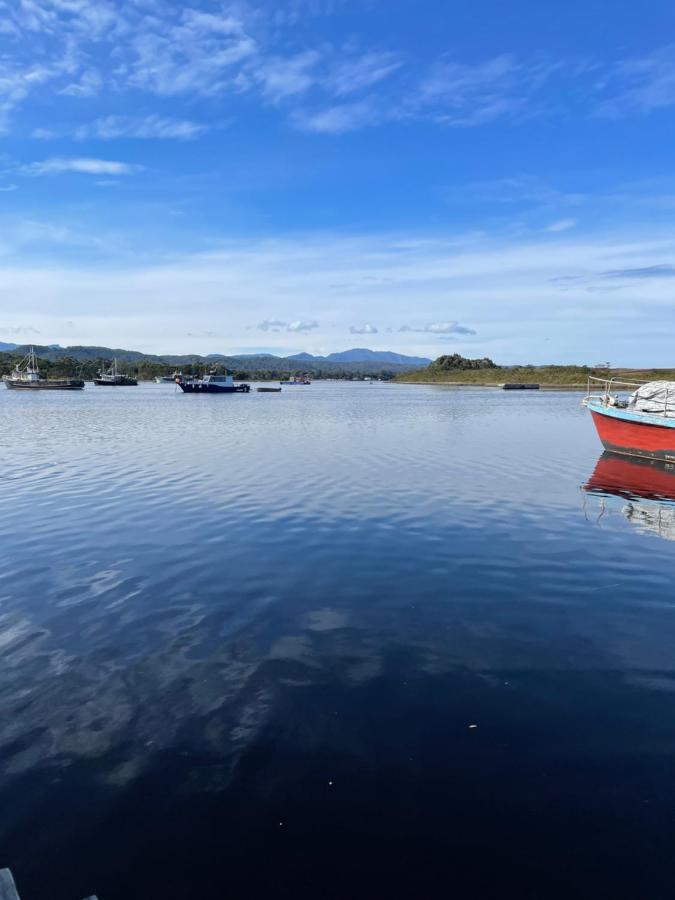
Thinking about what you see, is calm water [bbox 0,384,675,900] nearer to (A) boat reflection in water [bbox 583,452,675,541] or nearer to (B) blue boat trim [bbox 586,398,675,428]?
(A) boat reflection in water [bbox 583,452,675,541]

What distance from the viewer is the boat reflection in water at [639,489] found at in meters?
18.7

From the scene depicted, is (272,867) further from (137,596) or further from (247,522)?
(247,522)

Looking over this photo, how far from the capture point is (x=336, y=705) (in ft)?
26.4

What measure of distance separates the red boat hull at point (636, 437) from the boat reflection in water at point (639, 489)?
0.47 meters

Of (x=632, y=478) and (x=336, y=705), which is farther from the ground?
(x=632, y=478)

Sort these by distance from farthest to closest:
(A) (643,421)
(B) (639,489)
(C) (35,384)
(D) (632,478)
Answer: (C) (35,384)
(A) (643,421)
(D) (632,478)
(B) (639,489)

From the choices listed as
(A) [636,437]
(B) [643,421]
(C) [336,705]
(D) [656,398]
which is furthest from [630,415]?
(C) [336,705]

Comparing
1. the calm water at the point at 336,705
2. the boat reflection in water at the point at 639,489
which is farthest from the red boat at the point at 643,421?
the calm water at the point at 336,705

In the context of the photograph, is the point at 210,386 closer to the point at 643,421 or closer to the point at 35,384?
the point at 35,384

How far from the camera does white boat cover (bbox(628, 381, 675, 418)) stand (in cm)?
2966

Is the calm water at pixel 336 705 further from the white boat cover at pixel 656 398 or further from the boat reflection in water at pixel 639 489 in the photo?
the white boat cover at pixel 656 398

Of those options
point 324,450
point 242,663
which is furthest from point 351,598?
point 324,450

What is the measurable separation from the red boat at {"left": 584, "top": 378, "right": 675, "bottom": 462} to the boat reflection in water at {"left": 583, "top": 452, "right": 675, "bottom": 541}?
2.27 feet

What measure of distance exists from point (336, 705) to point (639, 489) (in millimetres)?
20518
